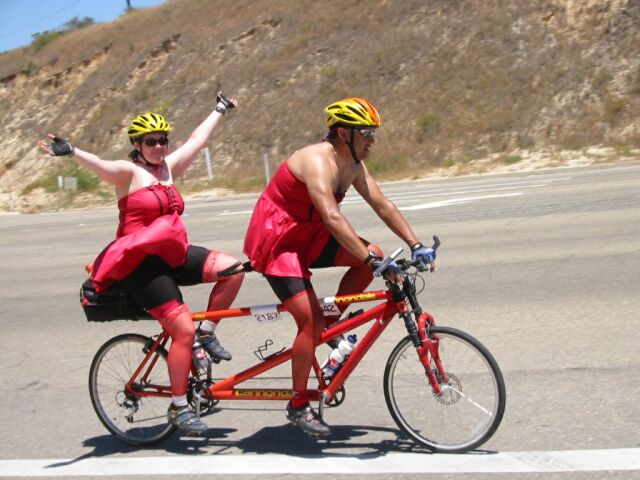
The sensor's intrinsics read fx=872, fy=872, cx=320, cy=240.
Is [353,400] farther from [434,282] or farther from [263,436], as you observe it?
[434,282]

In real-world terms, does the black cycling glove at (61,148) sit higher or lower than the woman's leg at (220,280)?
higher

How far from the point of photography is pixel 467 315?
7.32m

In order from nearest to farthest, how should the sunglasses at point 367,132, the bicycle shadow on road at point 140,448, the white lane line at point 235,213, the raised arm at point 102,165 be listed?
1. the sunglasses at point 367,132
2. the raised arm at point 102,165
3. the bicycle shadow on road at point 140,448
4. the white lane line at point 235,213

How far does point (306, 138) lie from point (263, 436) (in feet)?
101

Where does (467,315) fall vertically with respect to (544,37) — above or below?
below

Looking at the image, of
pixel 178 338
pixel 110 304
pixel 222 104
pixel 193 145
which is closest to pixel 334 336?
pixel 178 338

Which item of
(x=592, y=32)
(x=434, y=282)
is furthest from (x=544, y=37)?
(x=434, y=282)

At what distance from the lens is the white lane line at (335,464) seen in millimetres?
4137

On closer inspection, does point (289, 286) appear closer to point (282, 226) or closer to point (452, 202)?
point (282, 226)

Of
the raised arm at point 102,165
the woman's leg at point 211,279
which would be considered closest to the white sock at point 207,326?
the woman's leg at point 211,279

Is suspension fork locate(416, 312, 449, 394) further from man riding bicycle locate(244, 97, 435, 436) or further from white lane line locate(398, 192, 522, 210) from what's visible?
white lane line locate(398, 192, 522, 210)

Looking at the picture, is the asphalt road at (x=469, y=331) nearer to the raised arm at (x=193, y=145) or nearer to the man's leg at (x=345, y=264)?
the man's leg at (x=345, y=264)

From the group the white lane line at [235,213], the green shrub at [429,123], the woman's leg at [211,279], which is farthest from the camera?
the green shrub at [429,123]

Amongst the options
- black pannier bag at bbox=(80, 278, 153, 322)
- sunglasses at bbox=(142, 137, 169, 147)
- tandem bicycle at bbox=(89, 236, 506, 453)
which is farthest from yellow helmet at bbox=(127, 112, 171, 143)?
tandem bicycle at bbox=(89, 236, 506, 453)
